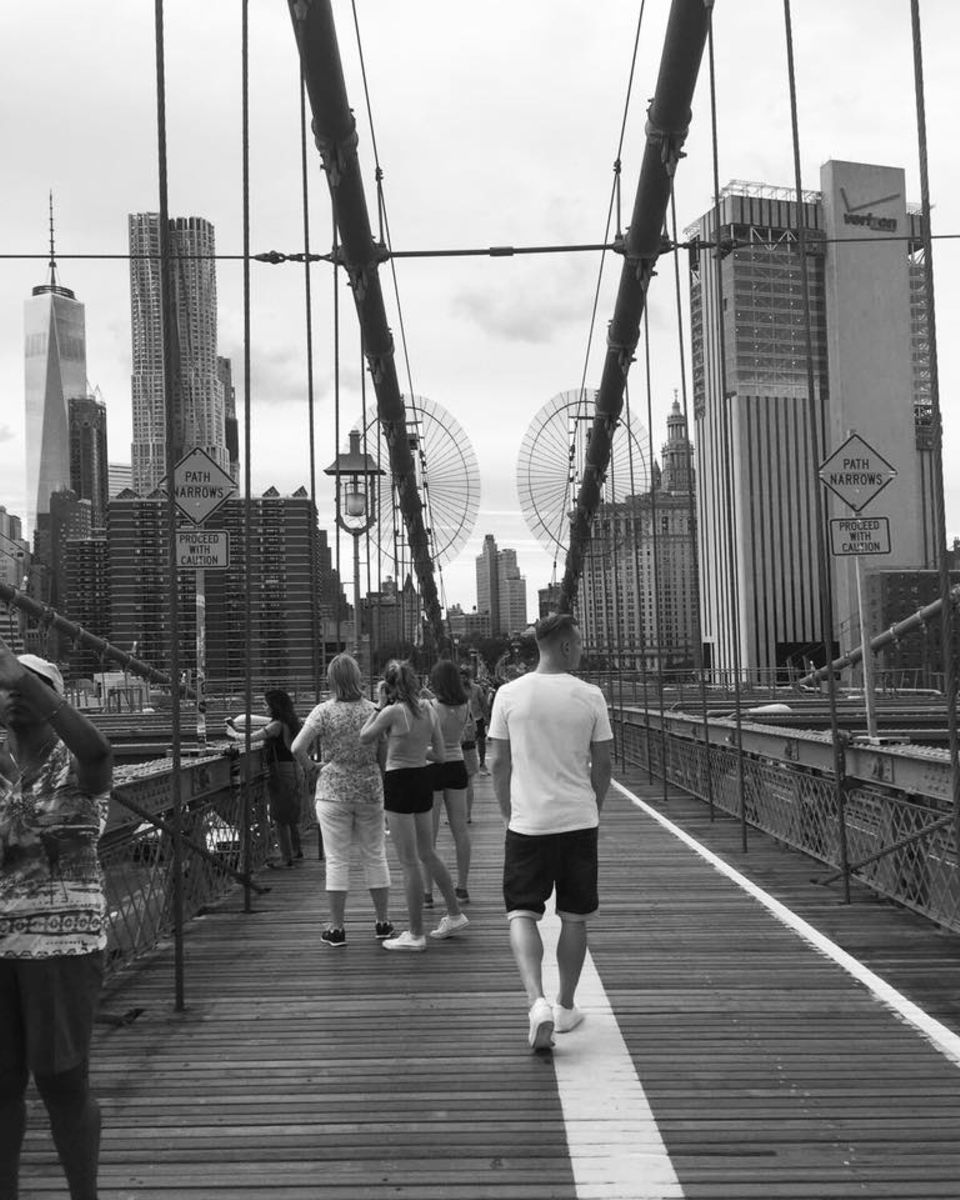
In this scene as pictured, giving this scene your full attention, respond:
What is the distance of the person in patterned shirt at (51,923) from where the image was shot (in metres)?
3.34

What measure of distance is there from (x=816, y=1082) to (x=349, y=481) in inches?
627

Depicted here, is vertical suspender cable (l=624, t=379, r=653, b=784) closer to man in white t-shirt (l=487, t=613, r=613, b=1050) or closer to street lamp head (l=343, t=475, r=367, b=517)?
street lamp head (l=343, t=475, r=367, b=517)

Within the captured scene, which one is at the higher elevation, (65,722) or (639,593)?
(639,593)

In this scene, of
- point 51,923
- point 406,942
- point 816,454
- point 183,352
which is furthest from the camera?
point 183,352

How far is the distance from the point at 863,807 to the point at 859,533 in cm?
200

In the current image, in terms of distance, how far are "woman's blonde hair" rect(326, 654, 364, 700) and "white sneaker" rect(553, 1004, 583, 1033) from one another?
2.75 metres

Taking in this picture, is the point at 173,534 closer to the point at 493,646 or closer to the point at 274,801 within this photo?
the point at 274,801

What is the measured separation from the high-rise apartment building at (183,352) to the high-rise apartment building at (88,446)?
15.7 feet

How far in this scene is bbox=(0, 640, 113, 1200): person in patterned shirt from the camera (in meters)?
3.34

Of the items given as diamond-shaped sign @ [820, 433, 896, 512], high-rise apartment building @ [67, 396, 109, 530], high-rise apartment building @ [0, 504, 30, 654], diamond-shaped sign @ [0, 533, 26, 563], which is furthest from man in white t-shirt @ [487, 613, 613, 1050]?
high-rise apartment building @ [67, 396, 109, 530]

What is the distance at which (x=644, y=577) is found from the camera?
7244 cm

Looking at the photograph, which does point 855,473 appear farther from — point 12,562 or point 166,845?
point 12,562

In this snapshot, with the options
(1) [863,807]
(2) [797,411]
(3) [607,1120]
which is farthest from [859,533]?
(2) [797,411]

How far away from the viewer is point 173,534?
6.23 meters
